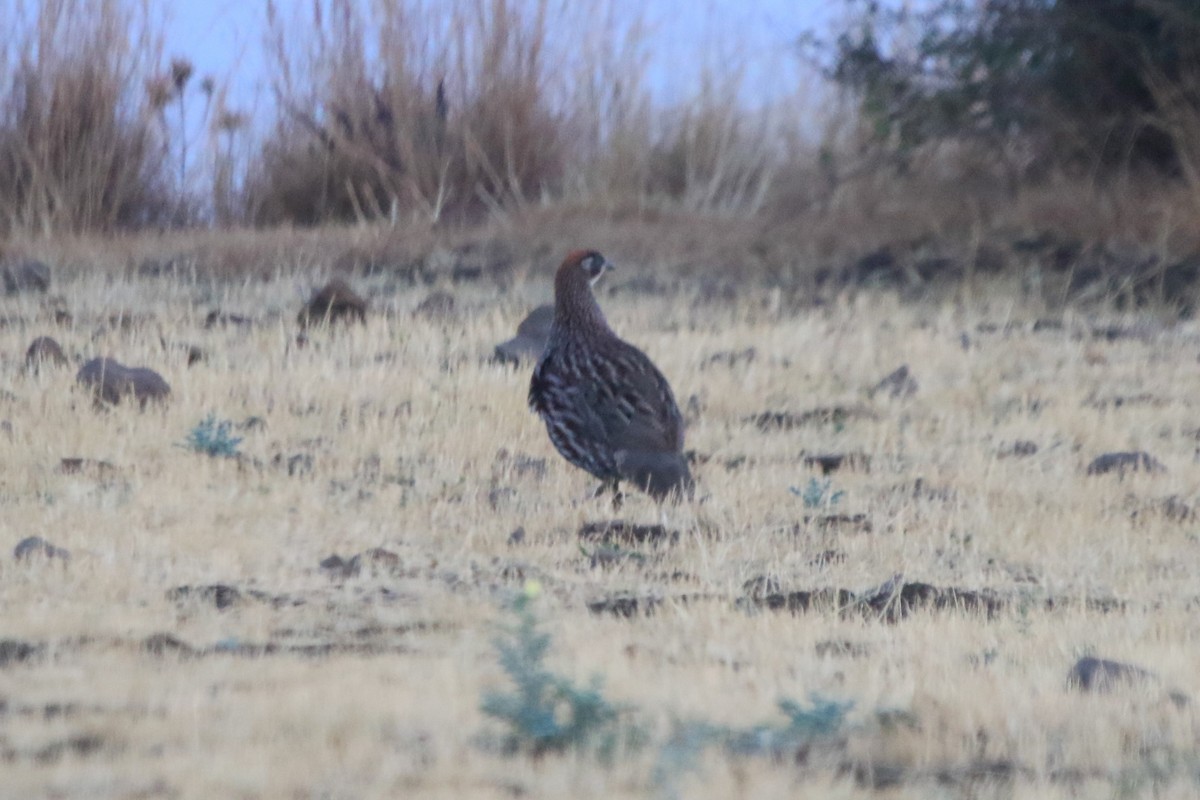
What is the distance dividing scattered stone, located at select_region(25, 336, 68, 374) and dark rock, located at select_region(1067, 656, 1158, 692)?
18.1 feet

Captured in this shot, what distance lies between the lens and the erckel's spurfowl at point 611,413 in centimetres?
620

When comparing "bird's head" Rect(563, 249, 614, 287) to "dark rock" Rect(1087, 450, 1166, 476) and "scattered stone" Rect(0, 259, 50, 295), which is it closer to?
"dark rock" Rect(1087, 450, 1166, 476)

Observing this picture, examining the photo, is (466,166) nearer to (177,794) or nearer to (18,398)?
(18,398)

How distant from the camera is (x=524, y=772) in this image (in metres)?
3.12

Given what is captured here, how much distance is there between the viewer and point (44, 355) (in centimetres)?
848

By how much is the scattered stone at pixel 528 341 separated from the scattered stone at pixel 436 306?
115cm

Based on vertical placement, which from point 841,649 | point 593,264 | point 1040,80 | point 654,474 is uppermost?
point 1040,80

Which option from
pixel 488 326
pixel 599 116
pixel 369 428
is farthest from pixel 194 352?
pixel 599 116

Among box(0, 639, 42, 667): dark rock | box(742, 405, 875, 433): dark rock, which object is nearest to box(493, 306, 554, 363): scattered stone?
box(742, 405, 875, 433): dark rock

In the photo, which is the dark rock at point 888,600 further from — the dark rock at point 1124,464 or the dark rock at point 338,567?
the dark rock at point 1124,464

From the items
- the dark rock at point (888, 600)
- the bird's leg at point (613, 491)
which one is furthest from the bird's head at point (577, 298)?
the dark rock at point (888, 600)

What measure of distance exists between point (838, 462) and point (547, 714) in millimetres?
3962

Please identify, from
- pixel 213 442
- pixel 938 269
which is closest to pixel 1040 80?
pixel 938 269

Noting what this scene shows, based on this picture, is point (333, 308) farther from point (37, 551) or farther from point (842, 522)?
point (37, 551)
